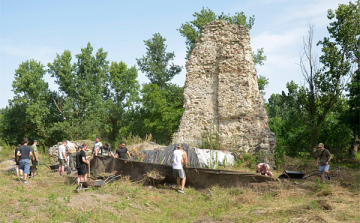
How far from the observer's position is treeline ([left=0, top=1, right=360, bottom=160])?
2225 cm

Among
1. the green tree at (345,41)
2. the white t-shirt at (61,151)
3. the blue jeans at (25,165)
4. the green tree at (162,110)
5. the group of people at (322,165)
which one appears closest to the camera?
the group of people at (322,165)

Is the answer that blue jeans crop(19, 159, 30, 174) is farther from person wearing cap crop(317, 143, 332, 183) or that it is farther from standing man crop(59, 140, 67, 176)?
person wearing cap crop(317, 143, 332, 183)

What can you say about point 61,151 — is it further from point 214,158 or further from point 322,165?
point 322,165

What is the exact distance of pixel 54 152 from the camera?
2081 cm

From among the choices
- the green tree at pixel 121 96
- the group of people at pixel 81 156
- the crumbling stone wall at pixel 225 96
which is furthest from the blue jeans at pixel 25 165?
the green tree at pixel 121 96

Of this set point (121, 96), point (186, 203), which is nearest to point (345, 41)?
point (186, 203)

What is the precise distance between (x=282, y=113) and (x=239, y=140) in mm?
35522

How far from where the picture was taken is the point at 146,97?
34.5 meters

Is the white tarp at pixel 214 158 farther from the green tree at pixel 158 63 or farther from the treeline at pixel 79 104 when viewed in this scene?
the green tree at pixel 158 63

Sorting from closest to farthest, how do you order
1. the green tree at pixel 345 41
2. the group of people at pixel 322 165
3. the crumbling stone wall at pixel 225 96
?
the group of people at pixel 322 165
the crumbling stone wall at pixel 225 96
the green tree at pixel 345 41

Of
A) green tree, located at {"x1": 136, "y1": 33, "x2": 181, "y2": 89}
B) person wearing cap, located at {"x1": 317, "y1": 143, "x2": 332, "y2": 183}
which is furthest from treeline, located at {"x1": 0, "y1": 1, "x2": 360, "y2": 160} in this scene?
person wearing cap, located at {"x1": 317, "y1": 143, "x2": 332, "y2": 183}

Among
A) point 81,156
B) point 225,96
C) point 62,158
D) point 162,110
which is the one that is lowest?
point 62,158

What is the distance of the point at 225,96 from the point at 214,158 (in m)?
3.00

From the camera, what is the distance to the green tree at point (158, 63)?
1455 inches
